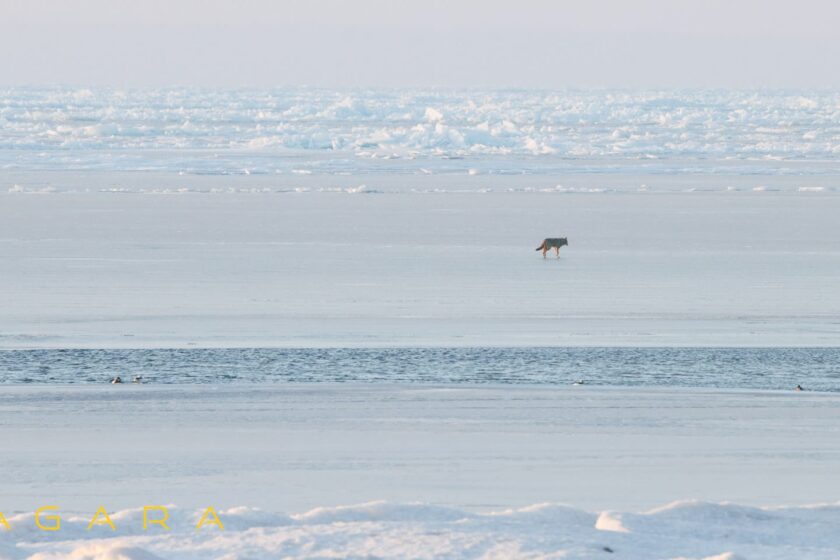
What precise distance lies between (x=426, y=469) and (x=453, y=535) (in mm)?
1787

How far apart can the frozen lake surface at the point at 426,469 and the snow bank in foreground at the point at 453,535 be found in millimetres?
11

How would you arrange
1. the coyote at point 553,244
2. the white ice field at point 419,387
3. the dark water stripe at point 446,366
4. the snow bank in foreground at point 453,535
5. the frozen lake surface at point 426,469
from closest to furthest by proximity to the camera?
1. the snow bank in foreground at point 453,535
2. the frozen lake surface at point 426,469
3. the white ice field at point 419,387
4. the dark water stripe at point 446,366
5. the coyote at point 553,244

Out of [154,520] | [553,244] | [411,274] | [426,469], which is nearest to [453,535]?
[154,520]

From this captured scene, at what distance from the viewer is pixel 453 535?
478 cm

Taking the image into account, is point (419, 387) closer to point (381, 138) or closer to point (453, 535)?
point (453, 535)

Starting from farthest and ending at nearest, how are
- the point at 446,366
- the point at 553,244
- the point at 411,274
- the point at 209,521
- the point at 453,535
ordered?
the point at 553,244 < the point at 411,274 < the point at 446,366 < the point at 209,521 < the point at 453,535

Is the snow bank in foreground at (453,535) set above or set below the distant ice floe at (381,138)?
below

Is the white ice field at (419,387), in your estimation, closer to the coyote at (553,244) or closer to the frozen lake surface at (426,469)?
the frozen lake surface at (426,469)

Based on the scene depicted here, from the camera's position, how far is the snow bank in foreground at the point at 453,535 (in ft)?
15.1

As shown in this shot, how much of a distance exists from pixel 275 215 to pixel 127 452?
41.4 feet

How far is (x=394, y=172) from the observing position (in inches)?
1169

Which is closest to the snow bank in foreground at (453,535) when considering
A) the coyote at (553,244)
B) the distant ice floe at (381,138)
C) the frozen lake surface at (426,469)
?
the frozen lake surface at (426,469)

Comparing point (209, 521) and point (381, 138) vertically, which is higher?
point (381, 138)

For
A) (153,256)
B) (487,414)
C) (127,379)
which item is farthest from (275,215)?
(487,414)
